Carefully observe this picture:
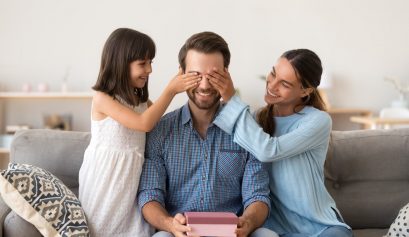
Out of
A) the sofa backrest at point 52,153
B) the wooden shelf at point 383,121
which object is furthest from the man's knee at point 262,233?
the wooden shelf at point 383,121

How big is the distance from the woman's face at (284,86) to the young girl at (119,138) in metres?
0.33

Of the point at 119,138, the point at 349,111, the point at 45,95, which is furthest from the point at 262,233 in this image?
the point at 349,111

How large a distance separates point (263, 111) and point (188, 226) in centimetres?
70

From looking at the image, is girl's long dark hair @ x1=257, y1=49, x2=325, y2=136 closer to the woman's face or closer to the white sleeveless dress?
the woman's face

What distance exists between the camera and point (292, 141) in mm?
1879

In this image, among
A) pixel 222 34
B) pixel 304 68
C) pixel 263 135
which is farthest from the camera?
pixel 222 34

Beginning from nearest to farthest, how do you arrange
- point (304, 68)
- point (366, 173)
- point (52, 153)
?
1. point (304, 68)
2. point (52, 153)
3. point (366, 173)

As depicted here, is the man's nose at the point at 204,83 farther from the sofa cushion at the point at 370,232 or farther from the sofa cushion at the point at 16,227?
the sofa cushion at the point at 370,232

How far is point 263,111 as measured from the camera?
6.98ft

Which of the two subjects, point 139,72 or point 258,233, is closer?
point 258,233

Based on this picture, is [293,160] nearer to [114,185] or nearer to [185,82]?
[185,82]

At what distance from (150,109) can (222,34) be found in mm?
3276

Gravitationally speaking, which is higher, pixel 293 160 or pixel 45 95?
pixel 293 160

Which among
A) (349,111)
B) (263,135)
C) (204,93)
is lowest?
(349,111)
